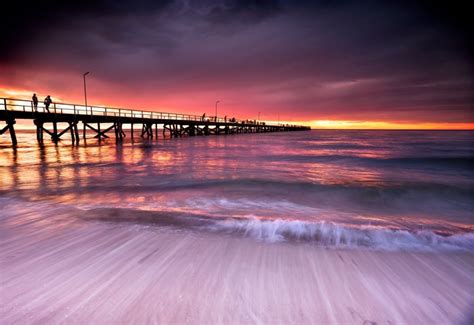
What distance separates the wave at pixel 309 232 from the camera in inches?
135

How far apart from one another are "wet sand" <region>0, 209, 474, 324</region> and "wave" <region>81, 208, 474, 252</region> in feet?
0.73

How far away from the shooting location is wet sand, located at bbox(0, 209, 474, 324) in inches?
79.4

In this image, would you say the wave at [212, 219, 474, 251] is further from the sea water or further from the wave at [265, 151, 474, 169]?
the wave at [265, 151, 474, 169]

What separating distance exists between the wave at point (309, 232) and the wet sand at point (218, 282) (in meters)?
0.22

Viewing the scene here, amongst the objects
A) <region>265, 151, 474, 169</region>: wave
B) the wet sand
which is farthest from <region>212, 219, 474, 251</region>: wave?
<region>265, 151, 474, 169</region>: wave

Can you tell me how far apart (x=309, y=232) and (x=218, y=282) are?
1.97 meters

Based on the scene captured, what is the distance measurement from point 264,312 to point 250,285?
1.22 ft

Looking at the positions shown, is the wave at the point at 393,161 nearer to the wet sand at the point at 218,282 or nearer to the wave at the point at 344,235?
the wave at the point at 344,235

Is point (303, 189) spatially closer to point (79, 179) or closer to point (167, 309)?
point (167, 309)

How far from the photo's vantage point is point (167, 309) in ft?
6.73

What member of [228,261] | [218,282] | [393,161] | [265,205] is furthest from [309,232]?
[393,161]

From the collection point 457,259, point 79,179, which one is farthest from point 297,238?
point 79,179

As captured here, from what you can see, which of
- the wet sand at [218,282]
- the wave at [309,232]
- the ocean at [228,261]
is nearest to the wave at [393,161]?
the ocean at [228,261]

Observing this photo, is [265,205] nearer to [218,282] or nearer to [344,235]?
[344,235]
